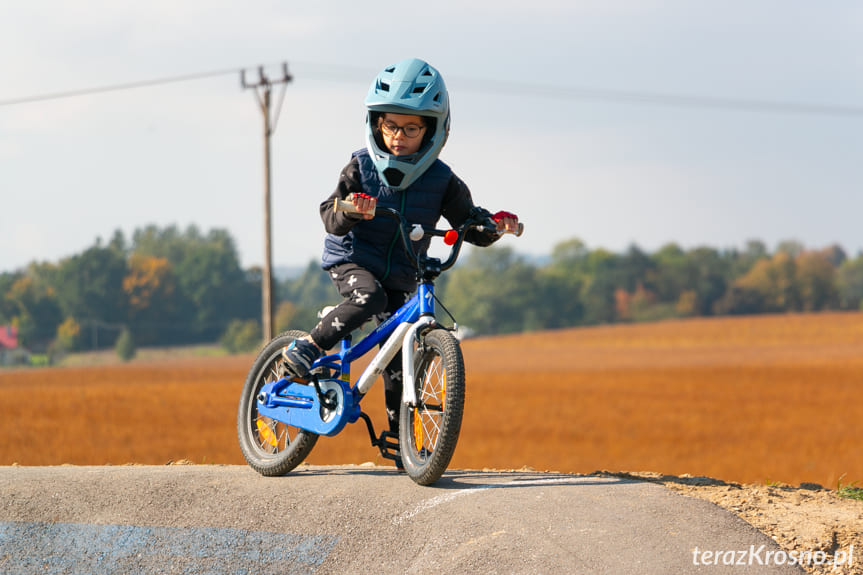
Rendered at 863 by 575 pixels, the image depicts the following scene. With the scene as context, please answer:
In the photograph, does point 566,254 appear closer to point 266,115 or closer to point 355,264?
point 266,115

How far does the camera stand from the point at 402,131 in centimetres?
637

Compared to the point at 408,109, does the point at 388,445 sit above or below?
below

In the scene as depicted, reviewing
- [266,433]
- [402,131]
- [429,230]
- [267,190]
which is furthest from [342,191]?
[267,190]

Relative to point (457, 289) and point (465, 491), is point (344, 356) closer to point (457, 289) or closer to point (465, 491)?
point (465, 491)

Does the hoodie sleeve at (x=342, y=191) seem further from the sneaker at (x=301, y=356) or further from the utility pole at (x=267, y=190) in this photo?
the utility pole at (x=267, y=190)

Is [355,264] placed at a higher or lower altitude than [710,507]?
higher

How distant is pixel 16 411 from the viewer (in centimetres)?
3131

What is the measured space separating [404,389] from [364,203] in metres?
1.22

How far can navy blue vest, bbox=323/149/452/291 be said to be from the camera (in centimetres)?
644

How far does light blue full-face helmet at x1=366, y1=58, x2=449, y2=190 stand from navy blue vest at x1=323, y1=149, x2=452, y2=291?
0.27 feet

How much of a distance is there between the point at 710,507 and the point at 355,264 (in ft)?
9.27

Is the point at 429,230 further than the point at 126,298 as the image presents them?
No

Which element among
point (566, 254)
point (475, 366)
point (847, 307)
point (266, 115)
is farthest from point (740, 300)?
point (266, 115)

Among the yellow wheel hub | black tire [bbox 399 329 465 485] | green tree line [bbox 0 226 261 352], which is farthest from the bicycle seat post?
green tree line [bbox 0 226 261 352]
